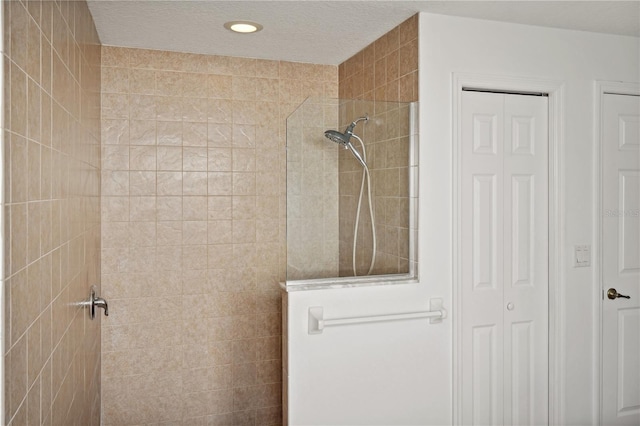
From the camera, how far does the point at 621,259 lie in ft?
9.32

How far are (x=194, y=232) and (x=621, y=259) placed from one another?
2460 millimetres

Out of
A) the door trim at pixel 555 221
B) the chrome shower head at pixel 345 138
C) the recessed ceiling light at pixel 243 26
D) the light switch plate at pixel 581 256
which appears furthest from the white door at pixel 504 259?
the recessed ceiling light at pixel 243 26

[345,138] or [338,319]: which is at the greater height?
[345,138]

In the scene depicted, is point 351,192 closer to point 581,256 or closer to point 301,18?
point 301,18

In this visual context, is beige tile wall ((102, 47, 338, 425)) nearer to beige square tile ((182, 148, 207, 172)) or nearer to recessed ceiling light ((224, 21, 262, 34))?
beige square tile ((182, 148, 207, 172))

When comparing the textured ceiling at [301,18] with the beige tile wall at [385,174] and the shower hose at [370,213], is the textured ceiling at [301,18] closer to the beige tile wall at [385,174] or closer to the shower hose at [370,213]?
the beige tile wall at [385,174]

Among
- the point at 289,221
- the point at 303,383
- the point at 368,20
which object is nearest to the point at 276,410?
the point at 303,383

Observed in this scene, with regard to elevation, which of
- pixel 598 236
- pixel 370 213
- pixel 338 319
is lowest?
pixel 338 319

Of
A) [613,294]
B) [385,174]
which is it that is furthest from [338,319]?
[613,294]

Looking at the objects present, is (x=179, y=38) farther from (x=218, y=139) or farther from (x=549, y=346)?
(x=549, y=346)

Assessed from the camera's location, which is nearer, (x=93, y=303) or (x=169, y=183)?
(x=93, y=303)

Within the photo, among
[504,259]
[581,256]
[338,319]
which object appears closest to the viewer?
[338,319]

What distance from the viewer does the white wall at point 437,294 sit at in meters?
2.40

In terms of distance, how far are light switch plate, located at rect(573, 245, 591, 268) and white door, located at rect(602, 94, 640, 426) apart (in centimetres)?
12
